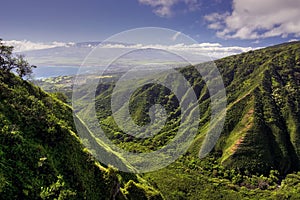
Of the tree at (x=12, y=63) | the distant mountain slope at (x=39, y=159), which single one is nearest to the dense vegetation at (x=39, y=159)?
the distant mountain slope at (x=39, y=159)

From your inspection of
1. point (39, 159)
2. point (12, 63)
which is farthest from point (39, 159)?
point (12, 63)

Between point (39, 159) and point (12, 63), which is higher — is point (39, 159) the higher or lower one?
the lower one

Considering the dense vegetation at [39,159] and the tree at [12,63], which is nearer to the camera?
the dense vegetation at [39,159]

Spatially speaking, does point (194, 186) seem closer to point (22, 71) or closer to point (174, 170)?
point (174, 170)

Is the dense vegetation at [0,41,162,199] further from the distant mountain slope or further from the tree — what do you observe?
the tree

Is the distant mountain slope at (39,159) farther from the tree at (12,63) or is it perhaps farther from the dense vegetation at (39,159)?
the tree at (12,63)

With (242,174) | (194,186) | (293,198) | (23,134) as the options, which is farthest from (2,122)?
(242,174)

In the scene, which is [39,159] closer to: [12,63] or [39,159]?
[39,159]
